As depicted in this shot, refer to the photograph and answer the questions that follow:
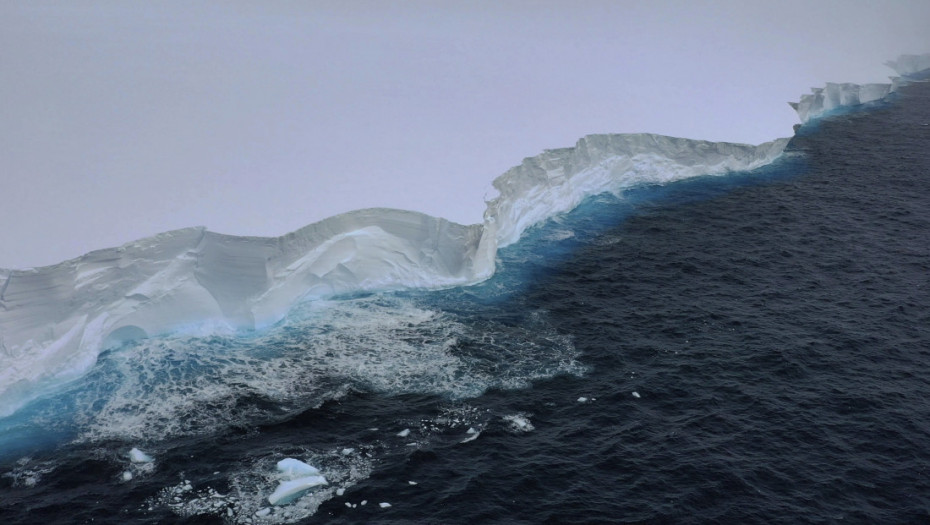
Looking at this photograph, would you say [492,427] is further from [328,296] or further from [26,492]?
[26,492]

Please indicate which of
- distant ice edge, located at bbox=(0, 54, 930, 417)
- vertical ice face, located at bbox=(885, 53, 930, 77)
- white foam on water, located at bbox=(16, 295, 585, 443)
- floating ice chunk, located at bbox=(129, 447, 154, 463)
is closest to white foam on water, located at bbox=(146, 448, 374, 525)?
floating ice chunk, located at bbox=(129, 447, 154, 463)

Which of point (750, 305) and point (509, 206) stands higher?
point (509, 206)

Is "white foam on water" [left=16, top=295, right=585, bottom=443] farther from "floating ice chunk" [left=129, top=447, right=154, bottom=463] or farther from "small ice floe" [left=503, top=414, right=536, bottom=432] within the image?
"small ice floe" [left=503, top=414, right=536, bottom=432]

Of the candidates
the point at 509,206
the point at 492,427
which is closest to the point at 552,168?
the point at 509,206

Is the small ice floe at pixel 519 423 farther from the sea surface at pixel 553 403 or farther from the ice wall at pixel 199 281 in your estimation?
the ice wall at pixel 199 281

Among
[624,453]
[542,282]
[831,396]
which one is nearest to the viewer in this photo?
[624,453]

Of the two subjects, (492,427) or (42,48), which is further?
(42,48)
